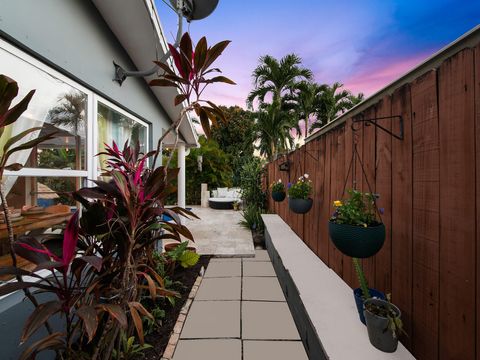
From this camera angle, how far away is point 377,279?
4.52 feet

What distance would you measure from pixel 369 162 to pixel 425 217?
0.55 metres

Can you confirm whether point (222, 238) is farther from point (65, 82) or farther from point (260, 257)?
point (65, 82)

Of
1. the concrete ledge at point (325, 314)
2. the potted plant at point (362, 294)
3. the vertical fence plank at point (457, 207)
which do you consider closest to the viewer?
the vertical fence plank at point (457, 207)

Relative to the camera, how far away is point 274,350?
1634 mm

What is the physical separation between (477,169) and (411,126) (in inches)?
16.1

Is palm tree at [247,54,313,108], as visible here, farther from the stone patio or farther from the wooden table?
the wooden table

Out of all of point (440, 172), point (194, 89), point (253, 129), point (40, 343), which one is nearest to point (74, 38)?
point (194, 89)

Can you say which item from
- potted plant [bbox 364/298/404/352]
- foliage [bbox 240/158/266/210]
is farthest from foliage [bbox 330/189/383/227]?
foliage [bbox 240/158/266/210]

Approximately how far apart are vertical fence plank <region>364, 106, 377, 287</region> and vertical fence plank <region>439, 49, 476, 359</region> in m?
0.50

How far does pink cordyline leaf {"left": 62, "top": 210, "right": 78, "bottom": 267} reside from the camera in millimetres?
980

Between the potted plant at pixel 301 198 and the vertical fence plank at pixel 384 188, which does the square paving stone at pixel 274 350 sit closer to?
the vertical fence plank at pixel 384 188

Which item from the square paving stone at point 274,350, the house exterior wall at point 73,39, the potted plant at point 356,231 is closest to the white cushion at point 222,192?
the house exterior wall at point 73,39

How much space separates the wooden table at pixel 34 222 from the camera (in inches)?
54.0

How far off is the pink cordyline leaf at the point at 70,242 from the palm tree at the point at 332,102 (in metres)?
12.5
